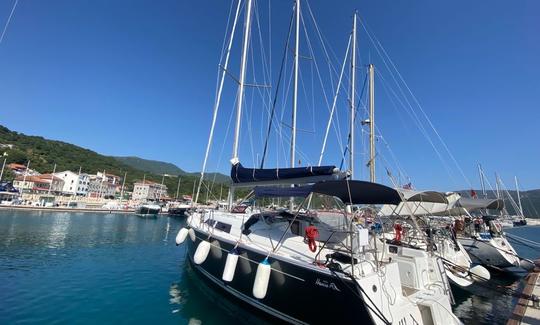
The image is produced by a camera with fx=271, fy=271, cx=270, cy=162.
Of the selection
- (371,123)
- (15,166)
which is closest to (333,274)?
(371,123)

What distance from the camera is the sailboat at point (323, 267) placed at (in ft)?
16.6

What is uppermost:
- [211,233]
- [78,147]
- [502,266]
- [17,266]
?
[78,147]

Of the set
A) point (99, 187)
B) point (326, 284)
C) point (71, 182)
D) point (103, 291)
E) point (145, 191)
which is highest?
point (71, 182)

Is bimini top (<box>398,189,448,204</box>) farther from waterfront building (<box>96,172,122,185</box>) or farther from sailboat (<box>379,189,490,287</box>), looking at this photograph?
waterfront building (<box>96,172,122,185</box>)

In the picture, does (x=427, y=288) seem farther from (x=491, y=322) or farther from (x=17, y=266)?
(x=17, y=266)

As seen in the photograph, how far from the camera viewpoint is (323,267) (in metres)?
5.39

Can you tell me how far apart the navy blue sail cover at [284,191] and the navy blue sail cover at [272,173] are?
596mm

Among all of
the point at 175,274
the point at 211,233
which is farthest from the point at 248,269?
the point at 175,274

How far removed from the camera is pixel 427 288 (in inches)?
265

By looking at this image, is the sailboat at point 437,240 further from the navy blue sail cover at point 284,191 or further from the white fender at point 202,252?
the white fender at point 202,252

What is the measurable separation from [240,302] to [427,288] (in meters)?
4.92

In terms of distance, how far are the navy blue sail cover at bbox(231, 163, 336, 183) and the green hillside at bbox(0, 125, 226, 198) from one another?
6868cm

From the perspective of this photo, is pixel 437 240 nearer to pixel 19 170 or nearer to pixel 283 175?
pixel 283 175

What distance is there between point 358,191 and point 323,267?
185cm
